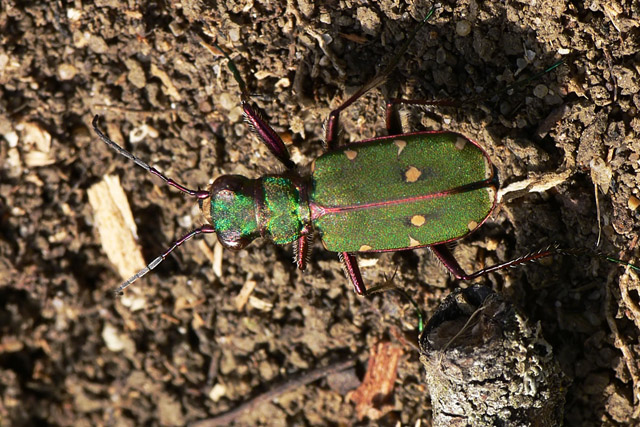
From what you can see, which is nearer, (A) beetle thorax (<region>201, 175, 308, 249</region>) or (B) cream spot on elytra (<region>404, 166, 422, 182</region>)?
(B) cream spot on elytra (<region>404, 166, 422, 182</region>)

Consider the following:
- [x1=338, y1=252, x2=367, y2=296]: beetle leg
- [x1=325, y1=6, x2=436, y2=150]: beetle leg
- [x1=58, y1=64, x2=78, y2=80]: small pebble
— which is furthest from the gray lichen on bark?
[x1=58, y1=64, x2=78, y2=80]: small pebble

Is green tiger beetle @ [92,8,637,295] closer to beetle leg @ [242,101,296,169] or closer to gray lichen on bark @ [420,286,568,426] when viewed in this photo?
beetle leg @ [242,101,296,169]

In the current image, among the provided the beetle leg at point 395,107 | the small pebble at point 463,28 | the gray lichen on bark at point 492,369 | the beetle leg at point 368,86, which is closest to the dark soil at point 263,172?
the small pebble at point 463,28

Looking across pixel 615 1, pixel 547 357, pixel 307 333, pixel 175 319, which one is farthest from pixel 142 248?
pixel 615 1

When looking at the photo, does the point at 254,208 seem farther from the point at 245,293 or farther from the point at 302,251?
the point at 245,293

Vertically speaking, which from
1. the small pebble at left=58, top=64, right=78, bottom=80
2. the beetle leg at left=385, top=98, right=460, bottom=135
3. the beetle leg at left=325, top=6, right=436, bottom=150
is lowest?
the beetle leg at left=385, top=98, right=460, bottom=135
